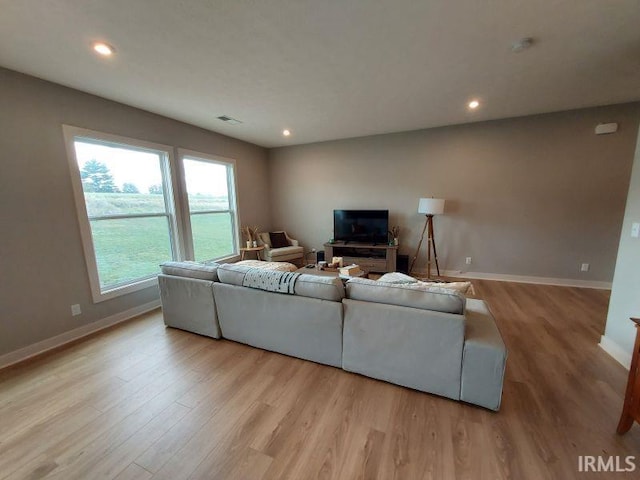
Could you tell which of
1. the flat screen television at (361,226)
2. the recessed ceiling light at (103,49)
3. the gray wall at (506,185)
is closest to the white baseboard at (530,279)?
the gray wall at (506,185)

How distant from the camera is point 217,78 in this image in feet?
7.91

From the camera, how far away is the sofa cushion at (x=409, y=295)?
5.43 feet

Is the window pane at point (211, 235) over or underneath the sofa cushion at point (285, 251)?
over

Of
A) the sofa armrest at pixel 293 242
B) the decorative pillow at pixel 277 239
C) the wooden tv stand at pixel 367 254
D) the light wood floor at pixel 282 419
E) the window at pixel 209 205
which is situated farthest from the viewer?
the sofa armrest at pixel 293 242

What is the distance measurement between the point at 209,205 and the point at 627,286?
520 centimetres

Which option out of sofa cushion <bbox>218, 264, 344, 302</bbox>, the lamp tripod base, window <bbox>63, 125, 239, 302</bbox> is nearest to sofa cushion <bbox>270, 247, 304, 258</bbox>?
window <bbox>63, 125, 239, 302</bbox>

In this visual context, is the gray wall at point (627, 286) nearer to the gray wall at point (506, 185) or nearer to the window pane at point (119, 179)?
the gray wall at point (506, 185)

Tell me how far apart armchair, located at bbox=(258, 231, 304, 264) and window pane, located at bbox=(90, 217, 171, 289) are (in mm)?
1733

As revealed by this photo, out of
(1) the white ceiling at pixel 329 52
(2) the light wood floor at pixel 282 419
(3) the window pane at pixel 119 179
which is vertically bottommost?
(2) the light wood floor at pixel 282 419

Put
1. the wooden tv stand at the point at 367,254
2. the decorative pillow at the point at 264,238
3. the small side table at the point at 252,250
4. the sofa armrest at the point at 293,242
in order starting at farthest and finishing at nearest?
the sofa armrest at the point at 293,242 < the decorative pillow at the point at 264,238 < the small side table at the point at 252,250 < the wooden tv stand at the point at 367,254

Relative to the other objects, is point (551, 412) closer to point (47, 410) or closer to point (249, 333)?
point (249, 333)

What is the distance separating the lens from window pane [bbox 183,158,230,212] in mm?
3955

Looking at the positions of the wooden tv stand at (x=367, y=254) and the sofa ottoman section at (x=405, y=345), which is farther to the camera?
the wooden tv stand at (x=367, y=254)

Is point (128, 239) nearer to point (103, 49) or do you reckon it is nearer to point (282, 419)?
point (103, 49)
